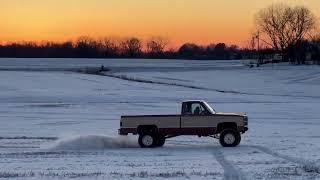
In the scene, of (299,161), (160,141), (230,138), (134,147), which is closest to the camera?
(299,161)

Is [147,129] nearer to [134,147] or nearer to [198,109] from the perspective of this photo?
[134,147]

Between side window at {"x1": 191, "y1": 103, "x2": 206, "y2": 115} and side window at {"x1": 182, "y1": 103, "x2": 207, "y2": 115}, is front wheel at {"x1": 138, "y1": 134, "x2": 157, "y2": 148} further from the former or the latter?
side window at {"x1": 191, "y1": 103, "x2": 206, "y2": 115}

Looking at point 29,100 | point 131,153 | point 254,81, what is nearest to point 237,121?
point 131,153

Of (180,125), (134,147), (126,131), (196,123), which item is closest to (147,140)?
(134,147)

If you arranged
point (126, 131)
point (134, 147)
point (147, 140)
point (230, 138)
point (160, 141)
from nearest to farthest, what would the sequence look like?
point (230, 138), point (147, 140), point (126, 131), point (160, 141), point (134, 147)

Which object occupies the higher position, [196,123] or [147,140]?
[196,123]

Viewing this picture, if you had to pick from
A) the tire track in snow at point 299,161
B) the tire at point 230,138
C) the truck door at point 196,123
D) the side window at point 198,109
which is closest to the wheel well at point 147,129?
the truck door at point 196,123

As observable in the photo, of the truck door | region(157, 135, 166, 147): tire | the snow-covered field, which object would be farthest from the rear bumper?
the truck door

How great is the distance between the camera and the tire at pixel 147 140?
926 inches

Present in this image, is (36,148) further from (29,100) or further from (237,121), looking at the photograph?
(29,100)

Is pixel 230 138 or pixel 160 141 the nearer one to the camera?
pixel 230 138

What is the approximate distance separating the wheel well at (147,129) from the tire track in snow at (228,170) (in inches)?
167

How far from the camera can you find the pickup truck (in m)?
23.5

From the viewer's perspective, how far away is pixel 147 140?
23578mm
